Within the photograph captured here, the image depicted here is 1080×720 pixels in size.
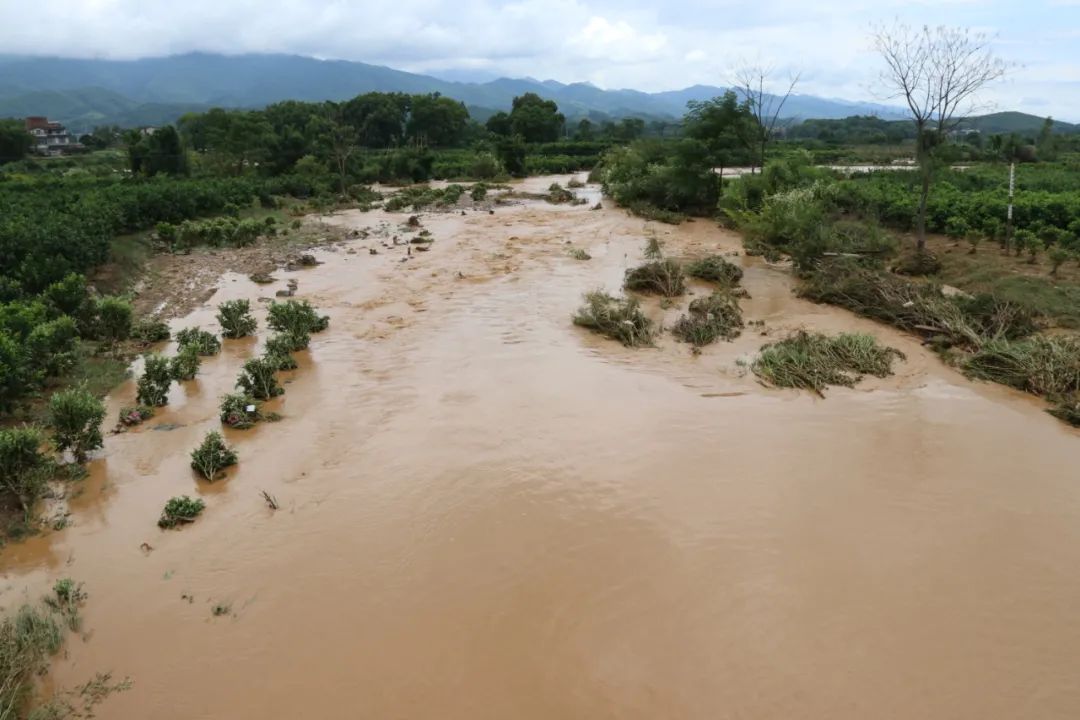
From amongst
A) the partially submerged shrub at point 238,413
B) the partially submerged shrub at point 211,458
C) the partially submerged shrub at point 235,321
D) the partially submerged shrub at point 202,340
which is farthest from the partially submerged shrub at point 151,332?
the partially submerged shrub at point 211,458

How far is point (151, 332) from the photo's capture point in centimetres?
1216

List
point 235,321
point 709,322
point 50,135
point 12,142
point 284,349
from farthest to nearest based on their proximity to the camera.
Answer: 1. point 50,135
2. point 12,142
3. point 235,321
4. point 709,322
5. point 284,349

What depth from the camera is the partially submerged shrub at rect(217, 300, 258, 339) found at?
12391 mm

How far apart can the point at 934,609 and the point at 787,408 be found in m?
3.97

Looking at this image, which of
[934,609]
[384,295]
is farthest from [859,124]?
[934,609]

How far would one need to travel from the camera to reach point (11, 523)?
6.58 metres

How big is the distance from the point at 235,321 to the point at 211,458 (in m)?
5.53

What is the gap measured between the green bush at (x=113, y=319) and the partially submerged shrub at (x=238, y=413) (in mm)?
3859

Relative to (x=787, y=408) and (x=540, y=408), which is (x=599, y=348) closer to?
(x=540, y=408)

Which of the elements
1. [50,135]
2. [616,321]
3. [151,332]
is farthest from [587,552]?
[50,135]

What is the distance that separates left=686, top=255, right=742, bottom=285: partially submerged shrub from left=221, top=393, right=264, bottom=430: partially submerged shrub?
34.9 ft

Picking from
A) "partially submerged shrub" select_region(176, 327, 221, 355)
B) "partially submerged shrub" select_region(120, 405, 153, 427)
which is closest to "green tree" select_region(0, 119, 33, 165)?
"partially submerged shrub" select_region(176, 327, 221, 355)

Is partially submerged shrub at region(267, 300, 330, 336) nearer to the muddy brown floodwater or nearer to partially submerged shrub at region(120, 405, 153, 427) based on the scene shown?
the muddy brown floodwater

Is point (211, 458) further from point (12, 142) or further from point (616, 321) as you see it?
point (12, 142)
